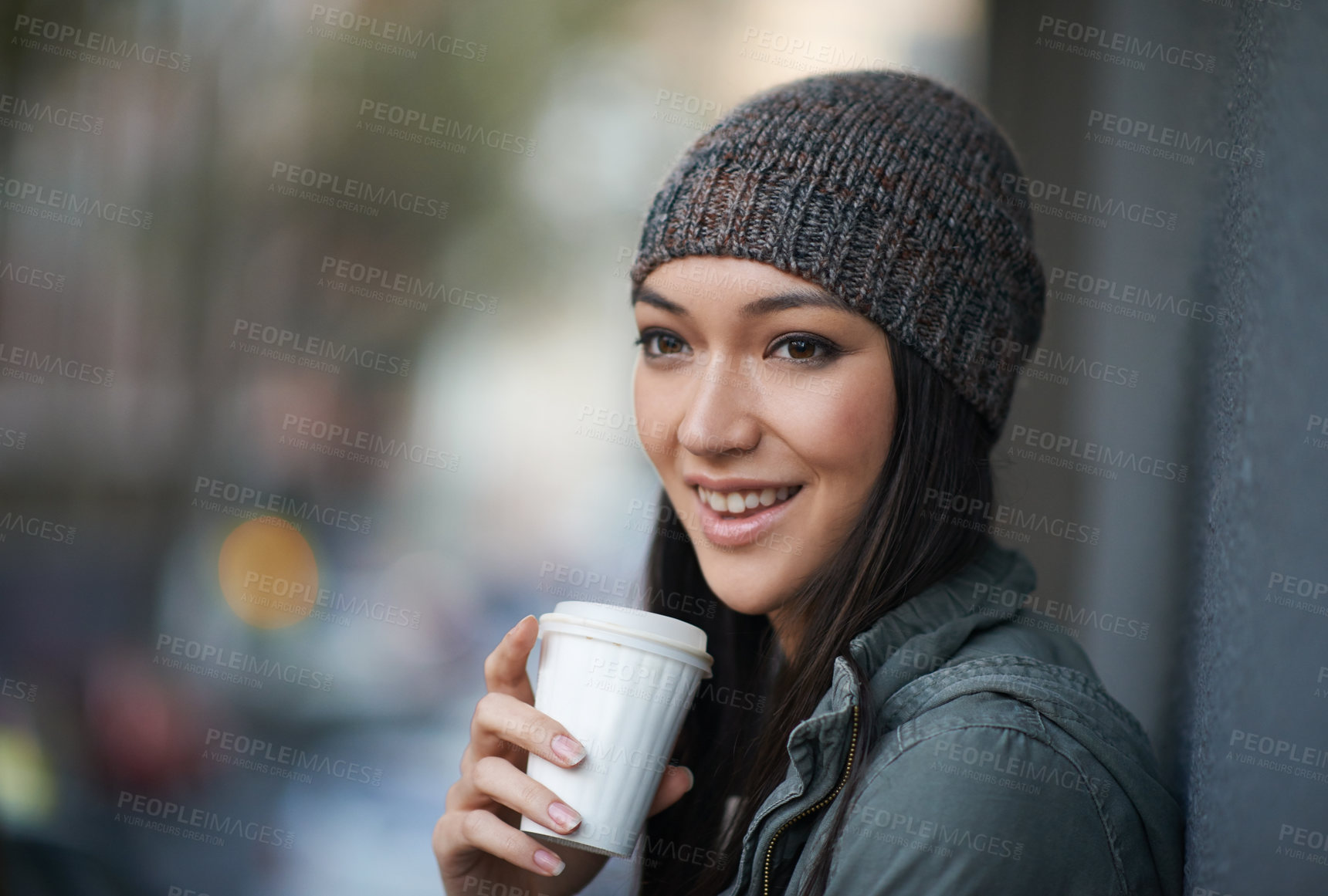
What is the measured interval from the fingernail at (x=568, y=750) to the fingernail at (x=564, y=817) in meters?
0.06

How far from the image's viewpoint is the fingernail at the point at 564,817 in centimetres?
99

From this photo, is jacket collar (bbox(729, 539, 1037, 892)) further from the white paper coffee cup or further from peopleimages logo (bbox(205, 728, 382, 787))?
peopleimages logo (bbox(205, 728, 382, 787))

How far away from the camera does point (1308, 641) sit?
0.66 meters

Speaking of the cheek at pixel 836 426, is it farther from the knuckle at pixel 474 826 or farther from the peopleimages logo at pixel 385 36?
the peopleimages logo at pixel 385 36

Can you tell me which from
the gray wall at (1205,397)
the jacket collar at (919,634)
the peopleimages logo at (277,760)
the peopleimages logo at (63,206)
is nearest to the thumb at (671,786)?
the jacket collar at (919,634)

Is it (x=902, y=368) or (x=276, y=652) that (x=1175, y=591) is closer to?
(x=902, y=368)

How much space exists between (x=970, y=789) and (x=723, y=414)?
57 cm

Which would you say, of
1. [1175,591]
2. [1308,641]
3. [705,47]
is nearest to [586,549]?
[705,47]

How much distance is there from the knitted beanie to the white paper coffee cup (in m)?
0.53

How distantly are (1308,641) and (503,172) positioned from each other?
3.56 meters

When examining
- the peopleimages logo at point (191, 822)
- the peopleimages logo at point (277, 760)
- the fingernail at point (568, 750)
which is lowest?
the peopleimages logo at point (191, 822)

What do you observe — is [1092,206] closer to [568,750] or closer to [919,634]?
[919,634]

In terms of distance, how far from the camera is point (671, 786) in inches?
44.9

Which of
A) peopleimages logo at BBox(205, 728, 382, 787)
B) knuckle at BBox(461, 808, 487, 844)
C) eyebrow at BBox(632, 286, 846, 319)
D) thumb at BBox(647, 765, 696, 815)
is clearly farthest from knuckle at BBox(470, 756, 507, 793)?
peopleimages logo at BBox(205, 728, 382, 787)
